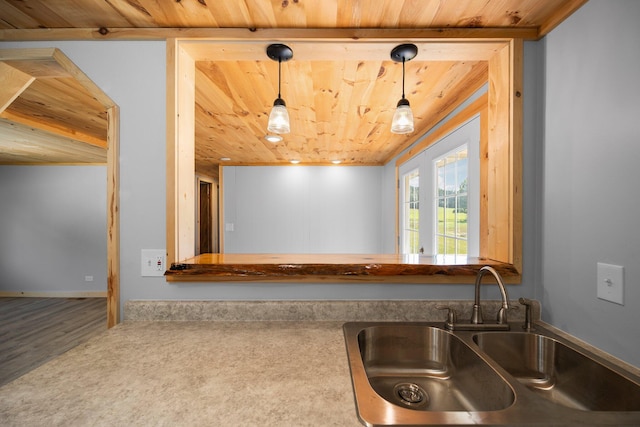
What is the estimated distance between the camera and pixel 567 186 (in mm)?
1031

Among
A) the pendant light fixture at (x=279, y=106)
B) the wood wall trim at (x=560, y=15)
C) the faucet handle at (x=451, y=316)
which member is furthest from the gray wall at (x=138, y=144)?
the wood wall trim at (x=560, y=15)

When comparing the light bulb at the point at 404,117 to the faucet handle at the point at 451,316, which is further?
the light bulb at the point at 404,117

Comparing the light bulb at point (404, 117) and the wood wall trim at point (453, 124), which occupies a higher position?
the wood wall trim at point (453, 124)

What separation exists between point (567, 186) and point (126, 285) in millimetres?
1827

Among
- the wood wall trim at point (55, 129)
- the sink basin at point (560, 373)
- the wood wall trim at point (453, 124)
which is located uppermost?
the wood wall trim at point (55, 129)

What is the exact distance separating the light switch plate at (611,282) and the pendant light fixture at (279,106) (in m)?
1.31

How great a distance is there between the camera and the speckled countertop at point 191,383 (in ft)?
2.04

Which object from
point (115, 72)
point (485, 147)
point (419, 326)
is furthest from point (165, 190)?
point (485, 147)

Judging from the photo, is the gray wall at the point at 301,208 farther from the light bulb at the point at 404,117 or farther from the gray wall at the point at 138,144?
the gray wall at the point at 138,144

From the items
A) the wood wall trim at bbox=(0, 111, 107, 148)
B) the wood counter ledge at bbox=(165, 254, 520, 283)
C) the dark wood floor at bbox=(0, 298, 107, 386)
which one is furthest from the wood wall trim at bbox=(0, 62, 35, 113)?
the dark wood floor at bbox=(0, 298, 107, 386)

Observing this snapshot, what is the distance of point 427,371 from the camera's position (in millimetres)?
1057

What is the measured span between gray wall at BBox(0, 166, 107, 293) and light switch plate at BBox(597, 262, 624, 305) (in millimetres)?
6005

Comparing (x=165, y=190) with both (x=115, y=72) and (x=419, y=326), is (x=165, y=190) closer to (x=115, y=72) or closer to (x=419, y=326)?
(x=115, y=72)

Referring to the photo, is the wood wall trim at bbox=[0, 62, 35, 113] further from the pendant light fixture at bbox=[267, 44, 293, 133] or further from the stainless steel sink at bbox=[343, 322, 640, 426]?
the stainless steel sink at bbox=[343, 322, 640, 426]
